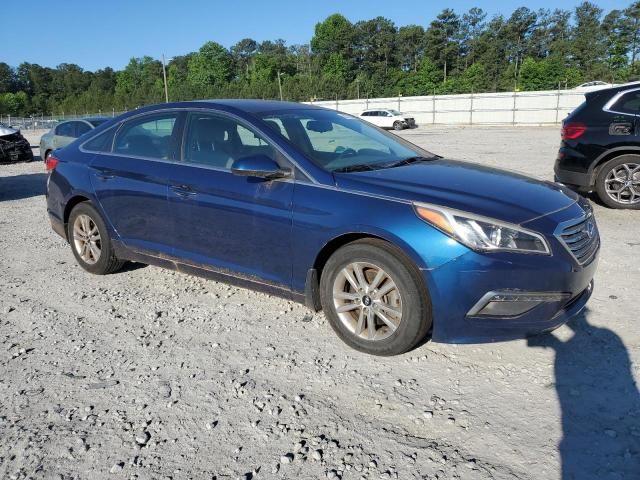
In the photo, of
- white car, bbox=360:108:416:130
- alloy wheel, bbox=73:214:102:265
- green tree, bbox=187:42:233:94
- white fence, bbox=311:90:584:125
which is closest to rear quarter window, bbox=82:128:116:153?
alloy wheel, bbox=73:214:102:265

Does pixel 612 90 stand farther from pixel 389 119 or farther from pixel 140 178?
pixel 389 119

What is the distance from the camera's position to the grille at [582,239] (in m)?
3.30

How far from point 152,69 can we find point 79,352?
143m

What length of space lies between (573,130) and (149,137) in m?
5.57

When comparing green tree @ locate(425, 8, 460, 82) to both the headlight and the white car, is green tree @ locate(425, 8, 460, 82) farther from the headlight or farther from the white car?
the headlight

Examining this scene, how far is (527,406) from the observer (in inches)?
115

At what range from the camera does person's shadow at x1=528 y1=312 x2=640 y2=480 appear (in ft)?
8.01

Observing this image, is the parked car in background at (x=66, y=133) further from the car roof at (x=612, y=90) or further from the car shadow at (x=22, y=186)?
the car roof at (x=612, y=90)

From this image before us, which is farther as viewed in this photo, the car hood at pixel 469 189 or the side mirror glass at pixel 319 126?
the side mirror glass at pixel 319 126

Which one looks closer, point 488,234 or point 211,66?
point 488,234

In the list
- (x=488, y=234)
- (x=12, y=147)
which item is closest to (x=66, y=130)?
(x=12, y=147)

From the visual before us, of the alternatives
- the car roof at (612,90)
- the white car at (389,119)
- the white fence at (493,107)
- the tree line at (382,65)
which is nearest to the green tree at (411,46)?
the tree line at (382,65)

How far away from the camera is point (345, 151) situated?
164 inches

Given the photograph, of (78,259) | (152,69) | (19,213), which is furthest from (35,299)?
(152,69)
